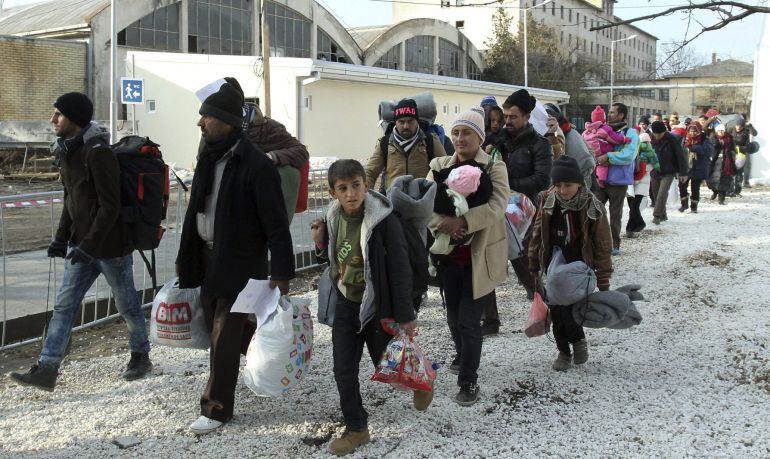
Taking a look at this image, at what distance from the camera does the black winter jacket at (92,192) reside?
474 cm

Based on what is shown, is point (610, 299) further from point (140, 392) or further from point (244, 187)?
point (140, 392)

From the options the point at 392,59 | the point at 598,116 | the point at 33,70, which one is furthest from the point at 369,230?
the point at 392,59

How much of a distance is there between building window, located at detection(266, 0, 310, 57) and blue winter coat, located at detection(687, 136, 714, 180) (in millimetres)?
26665

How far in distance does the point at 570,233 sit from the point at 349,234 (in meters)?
1.85

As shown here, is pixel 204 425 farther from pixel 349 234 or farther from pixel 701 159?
pixel 701 159

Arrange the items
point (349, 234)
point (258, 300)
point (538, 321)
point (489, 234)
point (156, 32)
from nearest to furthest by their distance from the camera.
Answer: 1. point (349, 234)
2. point (258, 300)
3. point (489, 234)
4. point (538, 321)
5. point (156, 32)

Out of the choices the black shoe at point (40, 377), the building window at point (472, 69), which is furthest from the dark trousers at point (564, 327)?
the building window at point (472, 69)

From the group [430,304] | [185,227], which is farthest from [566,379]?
[185,227]

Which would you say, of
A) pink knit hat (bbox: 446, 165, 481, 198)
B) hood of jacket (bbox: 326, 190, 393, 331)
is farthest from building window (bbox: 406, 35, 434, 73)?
hood of jacket (bbox: 326, 190, 393, 331)

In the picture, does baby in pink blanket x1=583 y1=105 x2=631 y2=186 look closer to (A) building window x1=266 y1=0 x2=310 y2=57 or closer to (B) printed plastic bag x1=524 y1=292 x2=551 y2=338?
(B) printed plastic bag x1=524 y1=292 x2=551 y2=338

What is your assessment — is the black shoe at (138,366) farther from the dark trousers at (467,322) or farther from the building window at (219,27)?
the building window at (219,27)

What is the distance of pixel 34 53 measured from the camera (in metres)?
30.4

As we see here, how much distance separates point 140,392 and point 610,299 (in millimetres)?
3262

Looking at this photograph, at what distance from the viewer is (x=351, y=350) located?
4027mm
